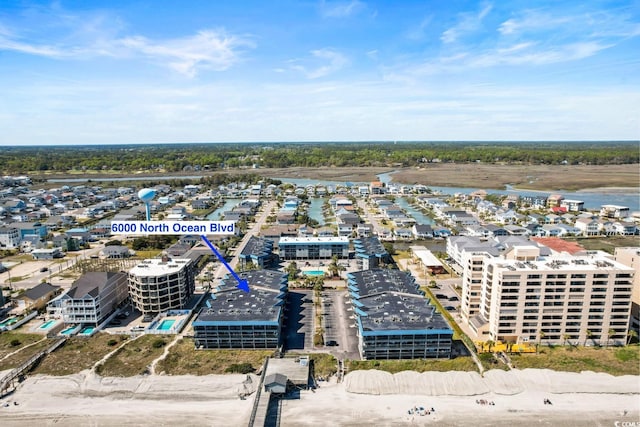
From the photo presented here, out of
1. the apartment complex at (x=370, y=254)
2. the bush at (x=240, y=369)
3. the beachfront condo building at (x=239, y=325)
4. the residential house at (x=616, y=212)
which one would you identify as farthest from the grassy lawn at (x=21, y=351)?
the residential house at (x=616, y=212)

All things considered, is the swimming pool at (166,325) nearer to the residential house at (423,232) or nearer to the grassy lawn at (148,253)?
the grassy lawn at (148,253)

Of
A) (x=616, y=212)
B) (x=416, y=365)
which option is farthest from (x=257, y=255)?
(x=616, y=212)

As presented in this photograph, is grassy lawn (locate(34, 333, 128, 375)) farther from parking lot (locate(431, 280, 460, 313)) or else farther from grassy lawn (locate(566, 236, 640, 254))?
grassy lawn (locate(566, 236, 640, 254))

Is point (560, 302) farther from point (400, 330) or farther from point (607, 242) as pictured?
point (607, 242)

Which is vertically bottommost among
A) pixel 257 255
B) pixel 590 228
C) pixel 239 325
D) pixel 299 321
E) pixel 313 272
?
pixel 299 321

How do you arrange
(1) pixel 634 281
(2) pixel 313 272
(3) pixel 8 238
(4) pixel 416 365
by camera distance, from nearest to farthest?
(4) pixel 416 365 < (1) pixel 634 281 < (2) pixel 313 272 < (3) pixel 8 238

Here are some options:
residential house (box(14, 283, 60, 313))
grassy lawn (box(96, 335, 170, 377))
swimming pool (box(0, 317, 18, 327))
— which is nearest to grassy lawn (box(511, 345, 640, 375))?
grassy lawn (box(96, 335, 170, 377))
